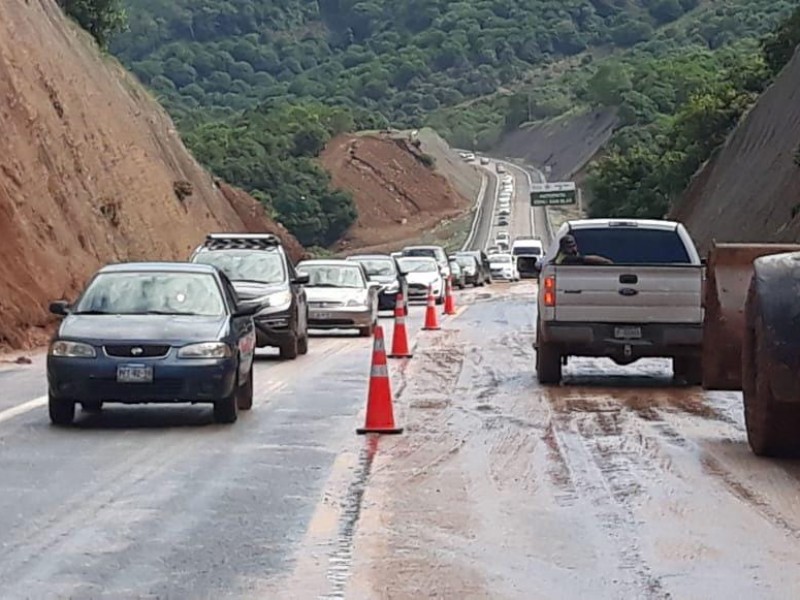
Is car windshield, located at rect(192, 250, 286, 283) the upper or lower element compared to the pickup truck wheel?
upper

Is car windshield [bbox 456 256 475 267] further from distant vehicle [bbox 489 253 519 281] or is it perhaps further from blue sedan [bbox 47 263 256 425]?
blue sedan [bbox 47 263 256 425]

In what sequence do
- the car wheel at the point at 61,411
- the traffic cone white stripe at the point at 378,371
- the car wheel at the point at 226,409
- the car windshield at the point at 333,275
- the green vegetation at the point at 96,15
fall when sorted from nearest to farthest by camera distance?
1. the traffic cone white stripe at the point at 378,371
2. the car wheel at the point at 61,411
3. the car wheel at the point at 226,409
4. the car windshield at the point at 333,275
5. the green vegetation at the point at 96,15

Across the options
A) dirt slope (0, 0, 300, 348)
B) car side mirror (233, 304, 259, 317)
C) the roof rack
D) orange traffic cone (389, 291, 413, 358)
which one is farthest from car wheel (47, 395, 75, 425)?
dirt slope (0, 0, 300, 348)

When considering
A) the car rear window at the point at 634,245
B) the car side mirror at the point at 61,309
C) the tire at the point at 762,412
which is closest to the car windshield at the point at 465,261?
the car rear window at the point at 634,245

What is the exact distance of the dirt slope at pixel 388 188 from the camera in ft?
407

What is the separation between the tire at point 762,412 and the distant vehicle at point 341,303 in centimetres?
1752

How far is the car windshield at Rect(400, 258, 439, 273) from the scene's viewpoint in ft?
157

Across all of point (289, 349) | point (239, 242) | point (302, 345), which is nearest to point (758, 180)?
point (239, 242)

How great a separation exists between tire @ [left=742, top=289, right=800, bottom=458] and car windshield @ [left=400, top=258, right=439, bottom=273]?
34.6 metres

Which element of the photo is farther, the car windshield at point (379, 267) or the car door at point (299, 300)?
the car windshield at point (379, 267)

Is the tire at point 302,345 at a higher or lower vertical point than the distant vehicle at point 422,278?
higher

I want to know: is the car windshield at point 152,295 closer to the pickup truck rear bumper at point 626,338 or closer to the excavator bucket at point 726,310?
the excavator bucket at point 726,310

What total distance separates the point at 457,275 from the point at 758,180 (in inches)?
472

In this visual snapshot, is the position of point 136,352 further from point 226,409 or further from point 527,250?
point 527,250
